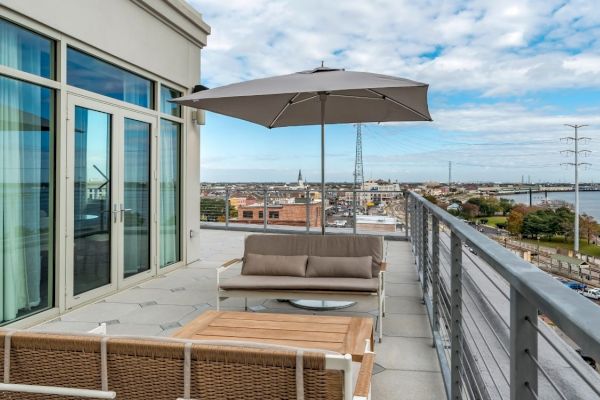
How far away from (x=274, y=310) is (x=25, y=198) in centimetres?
238

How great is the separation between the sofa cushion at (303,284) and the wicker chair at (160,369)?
2.43 metres

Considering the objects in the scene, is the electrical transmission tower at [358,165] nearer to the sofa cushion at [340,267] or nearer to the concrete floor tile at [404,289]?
the concrete floor tile at [404,289]

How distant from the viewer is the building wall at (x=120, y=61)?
3881 mm

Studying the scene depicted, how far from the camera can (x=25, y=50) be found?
3.69 metres

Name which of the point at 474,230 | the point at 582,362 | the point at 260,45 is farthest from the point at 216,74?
the point at 582,362

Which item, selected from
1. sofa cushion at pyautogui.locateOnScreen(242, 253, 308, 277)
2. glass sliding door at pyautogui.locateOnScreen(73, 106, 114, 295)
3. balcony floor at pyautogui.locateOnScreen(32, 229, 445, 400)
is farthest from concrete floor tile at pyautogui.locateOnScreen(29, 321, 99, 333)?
sofa cushion at pyautogui.locateOnScreen(242, 253, 308, 277)

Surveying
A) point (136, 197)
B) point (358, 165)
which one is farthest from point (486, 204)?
point (358, 165)

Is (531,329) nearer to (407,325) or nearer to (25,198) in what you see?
(407,325)

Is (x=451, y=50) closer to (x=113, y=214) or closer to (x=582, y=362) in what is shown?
(x=113, y=214)

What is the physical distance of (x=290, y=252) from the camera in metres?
4.15

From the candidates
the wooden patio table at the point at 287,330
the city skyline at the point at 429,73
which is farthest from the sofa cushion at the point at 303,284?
the city skyline at the point at 429,73

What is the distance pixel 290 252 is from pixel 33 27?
2.95 meters

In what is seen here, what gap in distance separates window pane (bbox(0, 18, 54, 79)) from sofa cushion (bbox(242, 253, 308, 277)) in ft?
8.07

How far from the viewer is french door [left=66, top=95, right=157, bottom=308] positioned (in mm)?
4230
